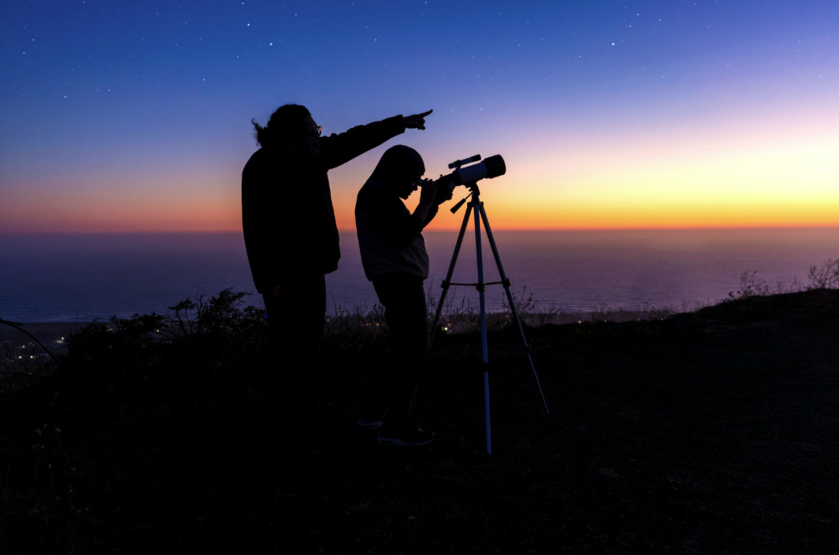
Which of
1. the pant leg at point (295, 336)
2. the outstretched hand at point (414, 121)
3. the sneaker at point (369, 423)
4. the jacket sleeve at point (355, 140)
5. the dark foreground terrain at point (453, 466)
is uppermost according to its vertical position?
the outstretched hand at point (414, 121)

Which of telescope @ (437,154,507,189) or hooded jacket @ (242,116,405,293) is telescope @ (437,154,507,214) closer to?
telescope @ (437,154,507,189)

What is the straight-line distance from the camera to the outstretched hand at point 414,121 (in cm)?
316

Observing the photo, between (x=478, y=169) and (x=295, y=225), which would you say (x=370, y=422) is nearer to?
(x=295, y=225)

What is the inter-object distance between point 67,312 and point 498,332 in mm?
27431

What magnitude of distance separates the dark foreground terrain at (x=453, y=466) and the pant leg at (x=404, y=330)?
42 centimetres

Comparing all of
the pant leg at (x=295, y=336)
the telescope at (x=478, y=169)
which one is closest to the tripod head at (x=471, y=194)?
the telescope at (x=478, y=169)

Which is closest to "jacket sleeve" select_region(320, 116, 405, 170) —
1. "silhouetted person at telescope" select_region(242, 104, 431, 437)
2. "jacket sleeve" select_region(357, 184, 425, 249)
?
"silhouetted person at telescope" select_region(242, 104, 431, 437)

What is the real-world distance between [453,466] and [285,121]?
96.6 inches

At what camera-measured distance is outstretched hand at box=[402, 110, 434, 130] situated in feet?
10.4

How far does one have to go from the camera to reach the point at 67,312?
82.3 ft

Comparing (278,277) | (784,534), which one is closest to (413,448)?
(278,277)

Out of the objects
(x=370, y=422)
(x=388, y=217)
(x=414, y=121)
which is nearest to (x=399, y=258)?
(x=388, y=217)

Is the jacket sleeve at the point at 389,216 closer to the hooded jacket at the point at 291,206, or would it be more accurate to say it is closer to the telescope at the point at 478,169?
the hooded jacket at the point at 291,206

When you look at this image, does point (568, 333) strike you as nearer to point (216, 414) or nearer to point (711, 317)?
point (711, 317)
